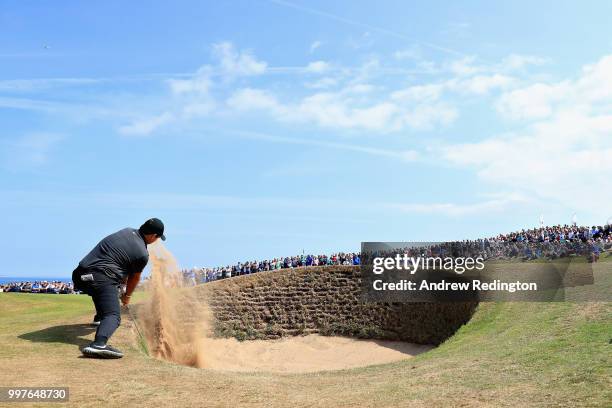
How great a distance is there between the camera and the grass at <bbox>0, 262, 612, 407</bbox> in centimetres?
677

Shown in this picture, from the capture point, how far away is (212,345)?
25.5 m

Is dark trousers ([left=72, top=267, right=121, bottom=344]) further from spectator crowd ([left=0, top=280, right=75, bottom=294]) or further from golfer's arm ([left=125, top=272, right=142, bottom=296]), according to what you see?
spectator crowd ([left=0, top=280, right=75, bottom=294])

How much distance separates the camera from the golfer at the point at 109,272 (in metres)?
8.94

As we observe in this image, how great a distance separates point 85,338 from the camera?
10211mm

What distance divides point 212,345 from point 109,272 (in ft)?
56.7

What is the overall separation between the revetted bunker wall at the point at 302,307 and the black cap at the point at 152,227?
17.1 metres

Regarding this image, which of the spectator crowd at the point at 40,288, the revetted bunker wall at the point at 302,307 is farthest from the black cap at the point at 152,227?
the spectator crowd at the point at 40,288

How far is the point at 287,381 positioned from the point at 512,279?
571 inches

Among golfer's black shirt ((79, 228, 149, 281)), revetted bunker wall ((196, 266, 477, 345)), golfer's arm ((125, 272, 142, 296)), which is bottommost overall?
revetted bunker wall ((196, 266, 477, 345))

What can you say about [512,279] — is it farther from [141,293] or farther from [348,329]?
[141,293]

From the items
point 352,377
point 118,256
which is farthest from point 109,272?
point 352,377

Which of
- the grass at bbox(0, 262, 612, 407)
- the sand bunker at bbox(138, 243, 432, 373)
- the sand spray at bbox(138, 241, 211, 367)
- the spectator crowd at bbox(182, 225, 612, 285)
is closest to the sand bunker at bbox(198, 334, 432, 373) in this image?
the sand bunker at bbox(138, 243, 432, 373)

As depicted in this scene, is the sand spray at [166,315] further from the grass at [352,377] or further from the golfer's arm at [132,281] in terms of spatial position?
the golfer's arm at [132,281]

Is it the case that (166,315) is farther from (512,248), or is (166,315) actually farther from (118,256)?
(512,248)
